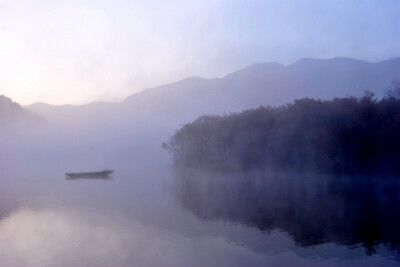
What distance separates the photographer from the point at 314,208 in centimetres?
1948

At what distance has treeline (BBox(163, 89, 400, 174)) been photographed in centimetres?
3300

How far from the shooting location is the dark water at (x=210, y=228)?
464 inches

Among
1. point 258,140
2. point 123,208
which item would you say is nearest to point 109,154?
point 258,140

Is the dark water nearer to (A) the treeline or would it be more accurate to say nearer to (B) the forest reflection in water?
(B) the forest reflection in water

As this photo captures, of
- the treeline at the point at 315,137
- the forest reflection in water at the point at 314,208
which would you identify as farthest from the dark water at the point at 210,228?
the treeline at the point at 315,137

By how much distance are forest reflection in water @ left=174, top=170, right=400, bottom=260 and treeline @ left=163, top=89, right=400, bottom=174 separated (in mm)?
3837

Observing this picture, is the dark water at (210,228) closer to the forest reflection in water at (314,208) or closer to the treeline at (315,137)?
the forest reflection in water at (314,208)

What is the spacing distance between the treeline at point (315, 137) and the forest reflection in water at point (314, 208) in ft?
12.6

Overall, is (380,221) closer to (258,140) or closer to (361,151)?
(361,151)

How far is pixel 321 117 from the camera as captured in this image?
36656mm

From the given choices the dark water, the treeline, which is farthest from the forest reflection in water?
the treeline

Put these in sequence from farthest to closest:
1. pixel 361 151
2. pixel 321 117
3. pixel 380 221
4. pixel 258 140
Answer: pixel 258 140, pixel 321 117, pixel 361 151, pixel 380 221

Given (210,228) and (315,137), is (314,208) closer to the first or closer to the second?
(210,228)

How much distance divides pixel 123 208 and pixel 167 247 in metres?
8.50
